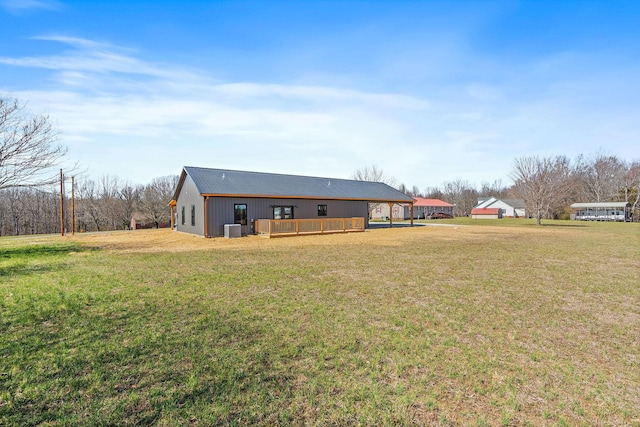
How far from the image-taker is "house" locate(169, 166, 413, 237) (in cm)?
1908

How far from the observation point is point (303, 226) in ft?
68.8

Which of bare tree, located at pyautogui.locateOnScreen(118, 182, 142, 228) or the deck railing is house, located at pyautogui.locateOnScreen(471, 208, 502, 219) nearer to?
the deck railing

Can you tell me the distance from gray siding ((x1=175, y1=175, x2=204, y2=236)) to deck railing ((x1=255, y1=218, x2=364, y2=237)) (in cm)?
352

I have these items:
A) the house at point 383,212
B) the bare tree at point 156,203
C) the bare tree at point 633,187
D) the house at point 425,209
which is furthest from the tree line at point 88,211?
the bare tree at point 633,187

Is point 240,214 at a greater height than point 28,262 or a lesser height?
greater

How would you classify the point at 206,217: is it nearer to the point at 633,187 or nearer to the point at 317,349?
the point at 317,349

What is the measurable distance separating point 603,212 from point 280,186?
52.7 meters

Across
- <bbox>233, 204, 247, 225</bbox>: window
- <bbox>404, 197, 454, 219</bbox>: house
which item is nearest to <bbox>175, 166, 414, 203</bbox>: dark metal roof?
<bbox>233, 204, 247, 225</bbox>: window

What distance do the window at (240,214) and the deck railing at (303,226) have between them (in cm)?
84

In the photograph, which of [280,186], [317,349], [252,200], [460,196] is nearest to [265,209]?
[252,200]

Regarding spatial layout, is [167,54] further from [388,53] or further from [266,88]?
[388,53]

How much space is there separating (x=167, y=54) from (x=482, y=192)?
Answer: 10235 centimetres

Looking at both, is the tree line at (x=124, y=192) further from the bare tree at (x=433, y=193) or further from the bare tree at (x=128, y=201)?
the bare tree at (x=433, y=193)

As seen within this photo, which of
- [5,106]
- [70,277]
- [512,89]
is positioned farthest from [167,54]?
[512,89]
